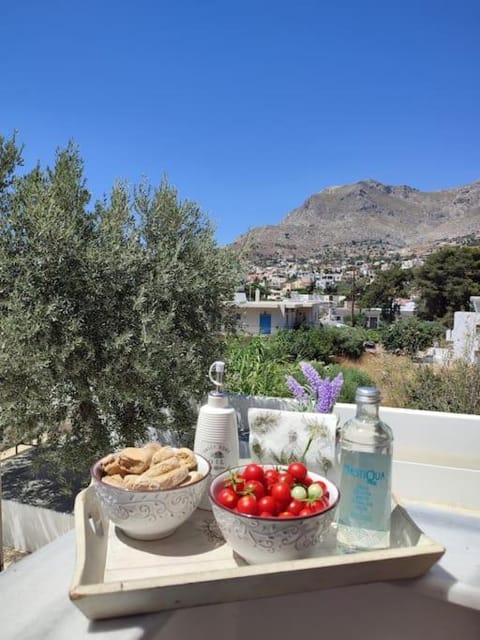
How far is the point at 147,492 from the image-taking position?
740 mm

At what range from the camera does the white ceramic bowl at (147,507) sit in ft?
2.42

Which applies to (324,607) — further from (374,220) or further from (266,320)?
(374,220)

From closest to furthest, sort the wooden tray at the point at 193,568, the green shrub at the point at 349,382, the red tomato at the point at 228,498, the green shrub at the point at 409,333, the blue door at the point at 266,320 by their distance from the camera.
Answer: the wooden tray at the point at 193,568 → the red tomato at the point at 228,498 → the green shrub at the point at 349,382 → the green shrub at the point at 409,333 → the blue door at the point at 266,320

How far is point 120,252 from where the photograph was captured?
291cm

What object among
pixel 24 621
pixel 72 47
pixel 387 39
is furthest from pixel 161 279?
pixel 387 39

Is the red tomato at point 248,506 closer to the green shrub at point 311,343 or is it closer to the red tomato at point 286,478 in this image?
the red tomato at point 286,478

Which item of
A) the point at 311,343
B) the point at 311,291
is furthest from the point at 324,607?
the point at 311,291

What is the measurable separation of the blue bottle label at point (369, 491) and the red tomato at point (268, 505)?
0.17 metres

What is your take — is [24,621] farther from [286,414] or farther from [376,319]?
[376,319]

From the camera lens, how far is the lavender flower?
1.06m

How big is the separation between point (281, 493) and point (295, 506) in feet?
0.10

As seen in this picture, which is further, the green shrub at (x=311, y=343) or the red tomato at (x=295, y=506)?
the green shrub at (x=311, y=343)

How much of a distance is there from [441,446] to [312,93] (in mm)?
52459

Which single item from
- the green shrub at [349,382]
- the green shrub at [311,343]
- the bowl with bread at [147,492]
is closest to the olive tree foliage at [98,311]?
the green shrub at [349,382]
